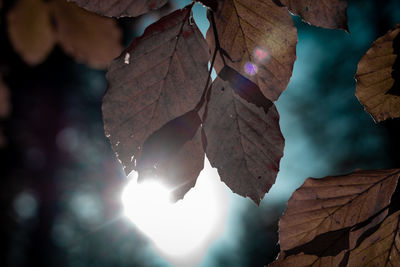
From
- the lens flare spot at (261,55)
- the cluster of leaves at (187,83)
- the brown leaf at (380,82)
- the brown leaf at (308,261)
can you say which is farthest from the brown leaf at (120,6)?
the brown leaf at (308,261)

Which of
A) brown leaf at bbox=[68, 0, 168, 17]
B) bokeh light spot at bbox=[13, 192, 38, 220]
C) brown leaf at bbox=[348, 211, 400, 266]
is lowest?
brown leaf at bbox=[348, 211, 400, 266]

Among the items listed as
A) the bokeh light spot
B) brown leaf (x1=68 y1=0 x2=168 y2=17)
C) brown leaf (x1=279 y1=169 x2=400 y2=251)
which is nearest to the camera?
brown leaf (x1=68 y1=0 x2=168 y2=17)

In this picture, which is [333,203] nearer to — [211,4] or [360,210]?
[360,210]

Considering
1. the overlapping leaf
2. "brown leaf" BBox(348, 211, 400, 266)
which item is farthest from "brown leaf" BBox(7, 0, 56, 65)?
"brown leaf" BBox(348, 211, 400, 266)

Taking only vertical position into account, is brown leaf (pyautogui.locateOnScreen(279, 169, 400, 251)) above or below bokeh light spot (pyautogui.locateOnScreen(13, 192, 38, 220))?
below

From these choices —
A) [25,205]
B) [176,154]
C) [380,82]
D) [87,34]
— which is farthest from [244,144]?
[25,205]

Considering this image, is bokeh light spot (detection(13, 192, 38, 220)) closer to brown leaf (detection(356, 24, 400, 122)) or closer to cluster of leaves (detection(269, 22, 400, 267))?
cluster of leaves (detection(269, 22, 400, 267))
